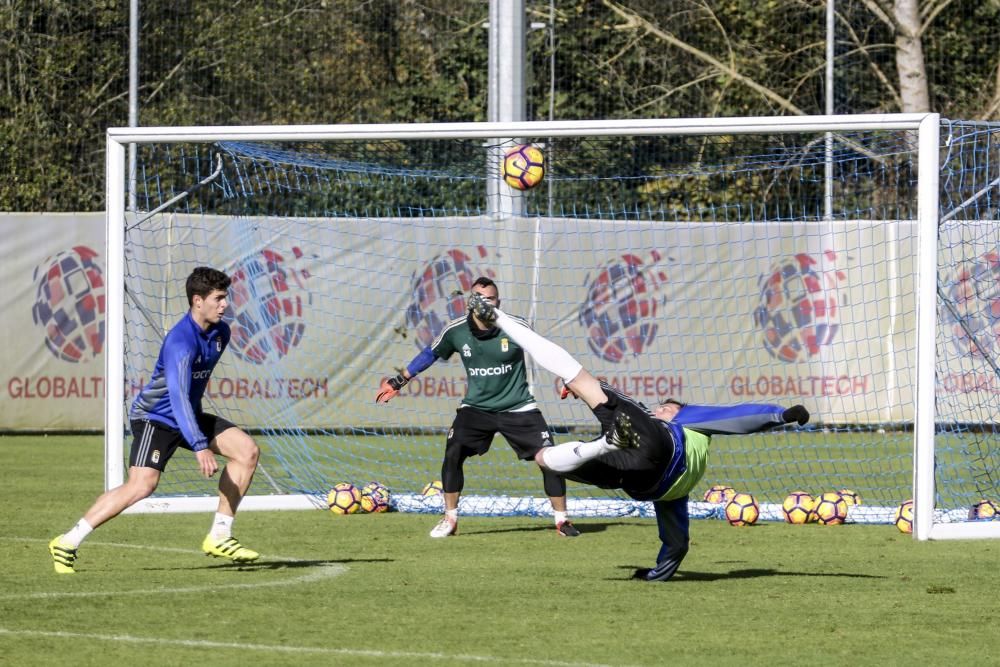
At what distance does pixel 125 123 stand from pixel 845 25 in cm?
1025

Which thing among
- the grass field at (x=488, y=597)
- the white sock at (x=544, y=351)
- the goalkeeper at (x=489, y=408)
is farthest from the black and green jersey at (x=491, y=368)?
Answer: the white sock at (x=544, y=351)

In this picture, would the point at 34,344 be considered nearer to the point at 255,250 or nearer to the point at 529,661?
the point at 255,250

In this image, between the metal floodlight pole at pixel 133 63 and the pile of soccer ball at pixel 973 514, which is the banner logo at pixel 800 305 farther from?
the pile of soccer ball at pixel 973 514

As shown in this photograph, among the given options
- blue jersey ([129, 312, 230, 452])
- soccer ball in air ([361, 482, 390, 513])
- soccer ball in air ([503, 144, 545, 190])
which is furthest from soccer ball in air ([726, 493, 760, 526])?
blue jersey ([129, 312, 230, 452])

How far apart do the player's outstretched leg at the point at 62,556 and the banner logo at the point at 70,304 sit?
38.3 feet

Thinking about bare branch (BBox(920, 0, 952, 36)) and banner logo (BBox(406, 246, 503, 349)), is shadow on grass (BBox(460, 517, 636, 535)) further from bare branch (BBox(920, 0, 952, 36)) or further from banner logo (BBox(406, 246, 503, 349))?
bare branch (BBox(920, 0, 952, 36))

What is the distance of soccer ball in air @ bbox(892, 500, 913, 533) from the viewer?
498 inches

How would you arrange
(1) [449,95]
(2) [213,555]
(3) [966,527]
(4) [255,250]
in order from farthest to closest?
(1) [449,95]
(4) [255,250]
(3) [966,527]
(2) [213,555]

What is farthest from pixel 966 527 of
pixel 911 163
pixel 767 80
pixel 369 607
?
pixel 767 80

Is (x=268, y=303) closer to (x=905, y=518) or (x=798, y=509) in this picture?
(x=798, y=509)

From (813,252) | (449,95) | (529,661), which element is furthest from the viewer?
(449,95)

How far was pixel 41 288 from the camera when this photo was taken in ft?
70.5

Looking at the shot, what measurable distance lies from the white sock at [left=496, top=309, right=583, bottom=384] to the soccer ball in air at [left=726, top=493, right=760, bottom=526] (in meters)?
3.93

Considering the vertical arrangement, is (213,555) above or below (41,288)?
below
